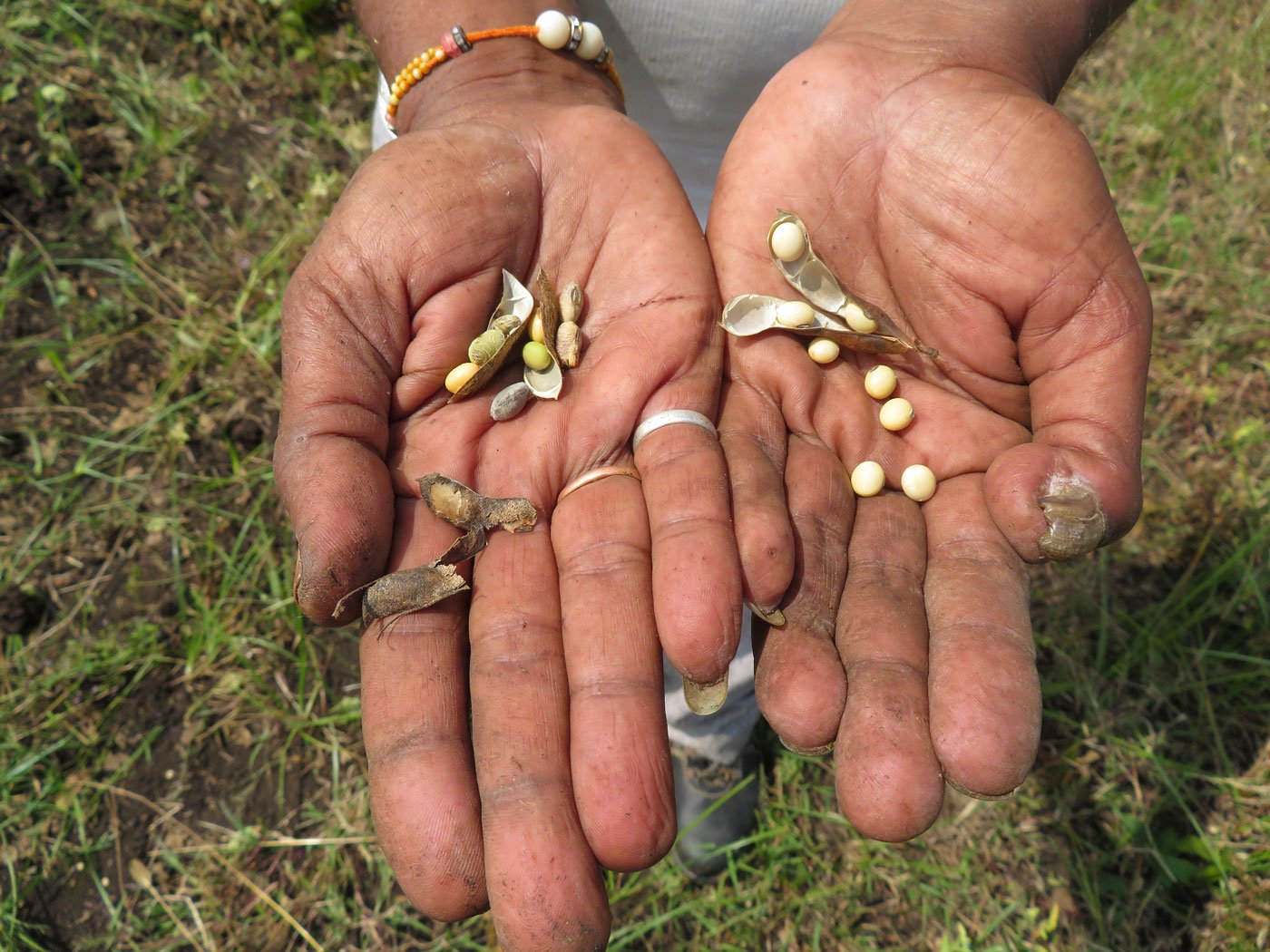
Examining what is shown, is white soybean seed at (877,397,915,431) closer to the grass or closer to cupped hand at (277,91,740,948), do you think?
cupped hand at (277,91,740,948)

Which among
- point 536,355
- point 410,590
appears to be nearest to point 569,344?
point 536,355

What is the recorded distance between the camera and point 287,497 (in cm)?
233

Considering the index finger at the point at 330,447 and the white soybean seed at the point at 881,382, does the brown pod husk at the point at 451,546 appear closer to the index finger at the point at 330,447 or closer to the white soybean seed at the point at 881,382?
the index finger at the point at 330,447

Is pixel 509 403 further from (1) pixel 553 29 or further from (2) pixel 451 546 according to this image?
(1) pixel 553 29

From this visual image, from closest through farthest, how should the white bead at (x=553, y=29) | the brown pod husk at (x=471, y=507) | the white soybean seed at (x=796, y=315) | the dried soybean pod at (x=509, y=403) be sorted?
1. the brown pod husk at (x=471, y=507)
2. the dried soybean pod at (x=509, y=403)
3. the white soybean seed at (x=796, y=315)
4. the white bead at (x=553, y=29)

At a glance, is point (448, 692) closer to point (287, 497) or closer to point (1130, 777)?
point (287, 497)

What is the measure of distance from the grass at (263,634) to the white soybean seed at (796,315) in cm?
186

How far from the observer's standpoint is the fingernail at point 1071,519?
7.65 ft

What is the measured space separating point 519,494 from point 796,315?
3.29ft

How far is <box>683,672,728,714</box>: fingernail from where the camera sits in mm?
2285

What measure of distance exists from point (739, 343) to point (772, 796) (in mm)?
1881

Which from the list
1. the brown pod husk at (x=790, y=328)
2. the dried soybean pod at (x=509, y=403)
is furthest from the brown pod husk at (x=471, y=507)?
the brown pod husk at (x=790, y=328)

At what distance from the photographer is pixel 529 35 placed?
3.27m

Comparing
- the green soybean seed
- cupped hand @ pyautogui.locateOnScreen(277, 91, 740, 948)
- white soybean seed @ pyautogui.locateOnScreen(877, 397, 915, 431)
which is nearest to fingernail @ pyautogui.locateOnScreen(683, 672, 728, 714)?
cupped hand @ pyautogui.locateOnScreen(277, 91, 740, 948)
